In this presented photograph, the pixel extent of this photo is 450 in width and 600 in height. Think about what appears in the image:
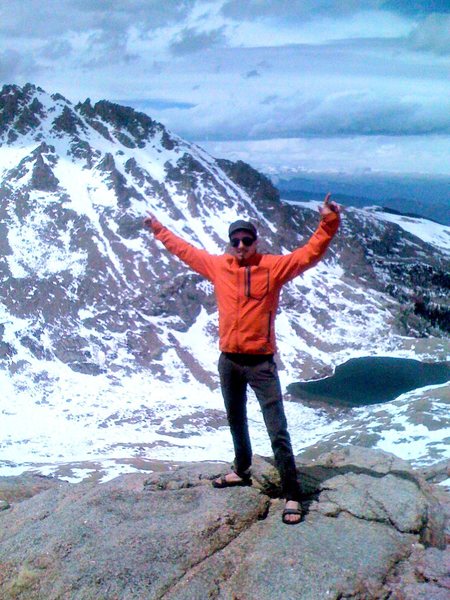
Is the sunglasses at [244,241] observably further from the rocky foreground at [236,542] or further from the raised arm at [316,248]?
the rocky foreground at [236,542]

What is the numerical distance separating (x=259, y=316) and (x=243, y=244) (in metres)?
1.39

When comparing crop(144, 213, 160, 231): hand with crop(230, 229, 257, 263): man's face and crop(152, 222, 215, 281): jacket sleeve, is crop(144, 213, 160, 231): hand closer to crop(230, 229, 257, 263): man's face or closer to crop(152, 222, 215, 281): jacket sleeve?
crop(152, 222, 215, 281): jacket sleeve

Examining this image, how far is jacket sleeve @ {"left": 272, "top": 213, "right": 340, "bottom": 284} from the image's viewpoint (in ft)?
37.6

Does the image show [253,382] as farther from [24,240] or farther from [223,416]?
[24,240]

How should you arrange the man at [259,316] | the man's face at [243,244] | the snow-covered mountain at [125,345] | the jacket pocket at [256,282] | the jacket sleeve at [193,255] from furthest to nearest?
the snow-covered mountain at [125,345], the jacket sleeve at [193,255], the man's face at [243,244], the jacket pocket at [256,282], the man at [259,316]

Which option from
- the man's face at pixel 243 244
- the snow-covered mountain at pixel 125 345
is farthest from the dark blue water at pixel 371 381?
the man's face at pixel 243 244

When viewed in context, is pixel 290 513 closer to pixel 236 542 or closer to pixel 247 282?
pixel 236 542

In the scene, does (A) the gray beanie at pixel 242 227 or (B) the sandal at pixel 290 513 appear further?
(A) the gray beanie at pixel 242 227

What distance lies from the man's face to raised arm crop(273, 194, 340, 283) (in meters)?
0.61

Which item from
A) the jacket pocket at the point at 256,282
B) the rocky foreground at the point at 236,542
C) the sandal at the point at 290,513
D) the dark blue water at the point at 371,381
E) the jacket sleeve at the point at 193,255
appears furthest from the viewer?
the dark blue water at the point at 371,381

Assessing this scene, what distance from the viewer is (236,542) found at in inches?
435

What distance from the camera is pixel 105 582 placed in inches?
391

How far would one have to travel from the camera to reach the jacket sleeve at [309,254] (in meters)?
11.5

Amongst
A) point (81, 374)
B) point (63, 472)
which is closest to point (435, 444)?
point (63, 472)
